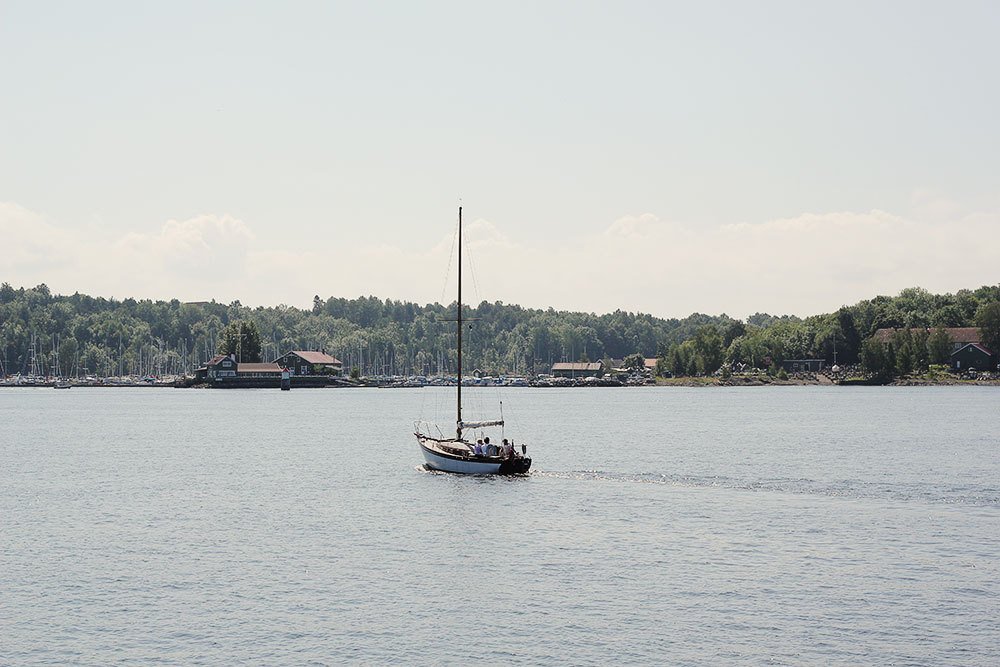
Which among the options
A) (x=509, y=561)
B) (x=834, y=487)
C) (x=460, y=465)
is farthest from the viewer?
(x=460, y=465)

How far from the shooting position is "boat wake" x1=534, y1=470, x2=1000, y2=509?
7181cm

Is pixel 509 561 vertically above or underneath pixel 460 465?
underneath

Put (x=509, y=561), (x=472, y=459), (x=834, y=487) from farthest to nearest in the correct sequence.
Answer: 1. (x=472, y=459)
2. (x=834, y=487)
3. (x=509, y=561)

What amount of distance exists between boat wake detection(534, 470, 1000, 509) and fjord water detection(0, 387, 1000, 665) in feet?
1.14

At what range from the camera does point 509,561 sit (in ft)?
172

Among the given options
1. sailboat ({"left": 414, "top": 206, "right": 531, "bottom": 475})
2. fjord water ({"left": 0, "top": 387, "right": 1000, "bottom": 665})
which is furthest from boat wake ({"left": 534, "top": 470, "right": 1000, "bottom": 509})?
sailboat ({"left": 414, "top": 206, "right": 531, "bottom": 475})

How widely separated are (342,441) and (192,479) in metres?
42.6

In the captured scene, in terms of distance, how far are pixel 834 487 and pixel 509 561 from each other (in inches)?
1352

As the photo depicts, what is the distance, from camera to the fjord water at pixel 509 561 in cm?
3834

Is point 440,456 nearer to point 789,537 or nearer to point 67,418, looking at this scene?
point 789,537

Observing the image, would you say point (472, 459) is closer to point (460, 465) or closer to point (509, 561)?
point (460, 465)

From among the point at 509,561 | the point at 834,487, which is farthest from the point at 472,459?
the point at 509,561

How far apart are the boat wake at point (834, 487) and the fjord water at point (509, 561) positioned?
0.35 m

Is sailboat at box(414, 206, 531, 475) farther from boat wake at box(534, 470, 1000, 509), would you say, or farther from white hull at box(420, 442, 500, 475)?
boat wake at box(534, 470, 1000, 509)
